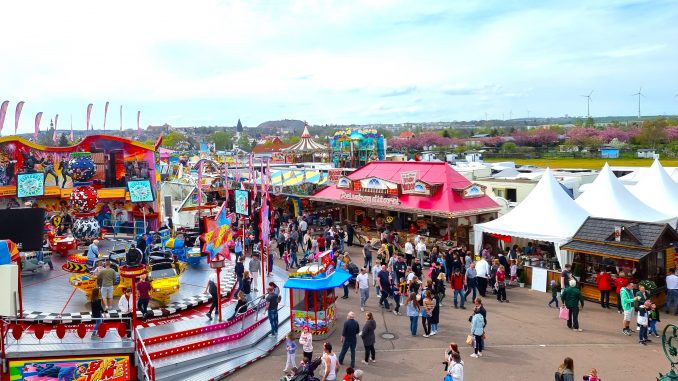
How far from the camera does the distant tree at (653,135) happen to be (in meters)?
72.6

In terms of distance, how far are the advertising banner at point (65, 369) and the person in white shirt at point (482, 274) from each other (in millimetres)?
9662

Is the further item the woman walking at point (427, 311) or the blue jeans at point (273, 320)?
the blue jeans at point (273, 320)

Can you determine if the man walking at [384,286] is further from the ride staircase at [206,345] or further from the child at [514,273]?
the child at [514,273]

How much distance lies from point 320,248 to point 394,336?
7.72 meters

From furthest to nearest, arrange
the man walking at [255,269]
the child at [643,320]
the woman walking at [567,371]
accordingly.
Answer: the man walking at [255,269] → the child at [643,320] → the woman walking at [567,371]

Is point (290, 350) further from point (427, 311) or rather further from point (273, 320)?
point (427, 311)

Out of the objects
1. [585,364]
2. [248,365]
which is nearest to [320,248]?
[248,365]

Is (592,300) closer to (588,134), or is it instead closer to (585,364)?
(585,364)

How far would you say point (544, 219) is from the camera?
55.6 ft

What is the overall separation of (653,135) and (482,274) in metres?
71.1

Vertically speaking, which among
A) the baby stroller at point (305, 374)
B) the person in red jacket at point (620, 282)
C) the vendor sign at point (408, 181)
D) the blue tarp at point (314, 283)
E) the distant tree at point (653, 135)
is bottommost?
the baby stroller at point (305, 374)

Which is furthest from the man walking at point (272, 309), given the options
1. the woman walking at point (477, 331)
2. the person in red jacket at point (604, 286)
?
the person in red jacket at point (604, 286)

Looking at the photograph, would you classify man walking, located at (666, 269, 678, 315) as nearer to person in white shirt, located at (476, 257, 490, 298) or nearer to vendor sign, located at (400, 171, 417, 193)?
person in white shirt, located at (476, 257, 490, 298)

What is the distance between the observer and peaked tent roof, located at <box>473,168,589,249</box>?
1634 cm
